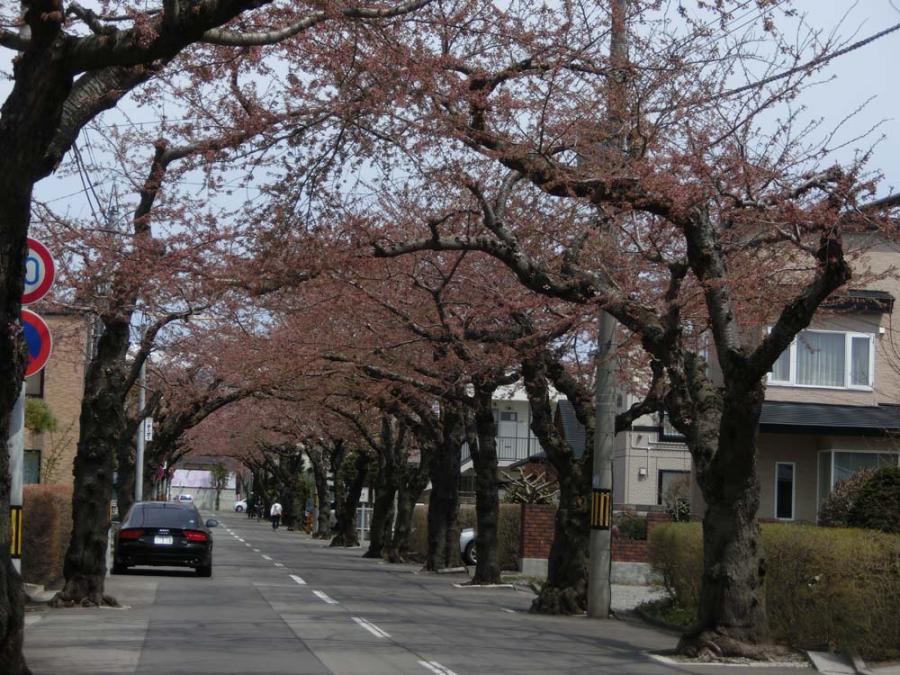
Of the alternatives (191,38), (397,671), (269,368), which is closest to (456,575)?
(269,368)

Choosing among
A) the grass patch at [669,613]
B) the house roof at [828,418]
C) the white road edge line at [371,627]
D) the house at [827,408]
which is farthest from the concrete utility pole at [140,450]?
the grass patch at [669,613]

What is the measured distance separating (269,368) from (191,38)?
2035cm

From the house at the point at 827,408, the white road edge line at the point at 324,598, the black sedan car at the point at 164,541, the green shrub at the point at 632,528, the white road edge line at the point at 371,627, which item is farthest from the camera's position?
the green shrub at the point at 632,528

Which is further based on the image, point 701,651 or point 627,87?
point 627,87

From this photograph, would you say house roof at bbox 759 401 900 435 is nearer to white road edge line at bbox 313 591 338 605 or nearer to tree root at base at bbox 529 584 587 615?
tree root at base at bbox 529 584 587 615

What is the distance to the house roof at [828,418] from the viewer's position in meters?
26.9

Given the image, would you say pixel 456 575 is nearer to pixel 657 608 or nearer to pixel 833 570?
pixel 657 608

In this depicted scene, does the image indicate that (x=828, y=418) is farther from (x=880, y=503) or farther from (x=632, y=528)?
(x=880, y=503)

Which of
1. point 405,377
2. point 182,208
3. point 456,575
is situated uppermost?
point 182,208

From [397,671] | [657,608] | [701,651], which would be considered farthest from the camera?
[657,608]

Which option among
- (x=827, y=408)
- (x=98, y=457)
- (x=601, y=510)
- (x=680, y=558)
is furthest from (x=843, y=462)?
(x=98, y=457)

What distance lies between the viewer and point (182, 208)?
18.7 m

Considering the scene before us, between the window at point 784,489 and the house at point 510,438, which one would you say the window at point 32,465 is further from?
the house at point 510,438

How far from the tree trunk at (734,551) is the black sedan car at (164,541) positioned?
14.4 meters
